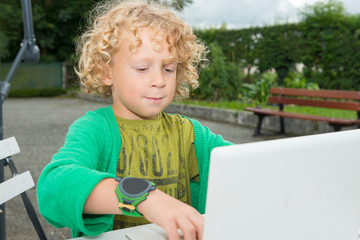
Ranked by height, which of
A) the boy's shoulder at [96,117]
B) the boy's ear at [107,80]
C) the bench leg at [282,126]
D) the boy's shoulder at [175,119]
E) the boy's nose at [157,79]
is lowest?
the bench leg at [282,126]

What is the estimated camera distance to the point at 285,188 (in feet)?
2.38

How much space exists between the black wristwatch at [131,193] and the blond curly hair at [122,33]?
1.91ft

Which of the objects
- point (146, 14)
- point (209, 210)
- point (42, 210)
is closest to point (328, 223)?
point (209, 210)

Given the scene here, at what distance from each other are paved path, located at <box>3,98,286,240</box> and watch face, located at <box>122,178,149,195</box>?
2.32 m

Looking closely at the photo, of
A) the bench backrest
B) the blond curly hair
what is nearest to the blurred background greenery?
the bench backrest

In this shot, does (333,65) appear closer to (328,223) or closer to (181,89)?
(181,89)

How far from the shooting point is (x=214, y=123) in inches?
319

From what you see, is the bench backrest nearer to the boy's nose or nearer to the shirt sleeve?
the boy's nose

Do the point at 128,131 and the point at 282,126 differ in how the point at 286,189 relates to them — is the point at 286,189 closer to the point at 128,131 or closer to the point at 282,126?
the point at 128,131

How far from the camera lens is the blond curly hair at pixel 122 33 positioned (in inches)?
54.6

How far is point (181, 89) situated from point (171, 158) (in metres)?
0.37

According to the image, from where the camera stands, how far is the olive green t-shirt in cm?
142

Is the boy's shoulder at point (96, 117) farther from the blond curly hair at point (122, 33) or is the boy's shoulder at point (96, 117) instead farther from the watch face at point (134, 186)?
the watch face at point (134, 186)

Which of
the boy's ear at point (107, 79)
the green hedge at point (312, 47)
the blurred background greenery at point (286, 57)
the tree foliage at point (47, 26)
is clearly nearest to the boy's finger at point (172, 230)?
the boy's ear at point (107, 79)
